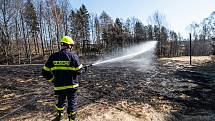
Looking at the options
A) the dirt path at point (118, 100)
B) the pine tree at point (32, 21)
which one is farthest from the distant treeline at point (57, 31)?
the dirt path at point (118, 100)

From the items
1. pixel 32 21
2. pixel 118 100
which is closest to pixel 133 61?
pixel 118 100

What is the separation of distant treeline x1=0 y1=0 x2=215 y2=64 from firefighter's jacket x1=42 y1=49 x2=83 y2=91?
3578cm

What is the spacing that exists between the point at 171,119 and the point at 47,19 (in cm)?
4373

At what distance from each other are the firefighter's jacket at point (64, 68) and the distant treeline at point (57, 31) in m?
35.8

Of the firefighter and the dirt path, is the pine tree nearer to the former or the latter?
the dirt path

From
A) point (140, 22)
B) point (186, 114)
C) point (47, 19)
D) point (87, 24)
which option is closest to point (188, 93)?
point (186, 114)

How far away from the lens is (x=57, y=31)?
151 feet

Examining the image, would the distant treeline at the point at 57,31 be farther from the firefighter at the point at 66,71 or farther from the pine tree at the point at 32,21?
the firefighter at the point at 66,71

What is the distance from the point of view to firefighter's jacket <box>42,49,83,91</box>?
6.43 meters

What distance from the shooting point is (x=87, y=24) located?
65875 millimetres

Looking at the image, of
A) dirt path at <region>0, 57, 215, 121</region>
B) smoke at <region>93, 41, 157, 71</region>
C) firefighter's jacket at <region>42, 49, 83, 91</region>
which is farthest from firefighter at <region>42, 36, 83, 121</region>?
smoke at <region>93, 41, 157, 71</region>

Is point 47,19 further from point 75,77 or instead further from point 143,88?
point 75,77

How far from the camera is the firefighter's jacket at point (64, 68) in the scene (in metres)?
6.43

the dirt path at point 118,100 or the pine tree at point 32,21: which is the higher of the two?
the pine tree at point 32,21
